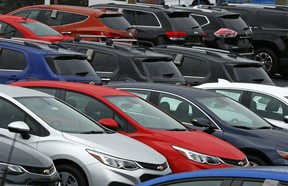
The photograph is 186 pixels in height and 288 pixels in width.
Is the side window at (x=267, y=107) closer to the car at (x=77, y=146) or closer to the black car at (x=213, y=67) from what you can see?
the black car at (x=213, y=67)

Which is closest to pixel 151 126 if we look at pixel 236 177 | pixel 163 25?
pixel 236 177

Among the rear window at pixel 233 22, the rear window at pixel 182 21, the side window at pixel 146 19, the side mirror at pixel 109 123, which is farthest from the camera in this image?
the rear window at pixel 233 22

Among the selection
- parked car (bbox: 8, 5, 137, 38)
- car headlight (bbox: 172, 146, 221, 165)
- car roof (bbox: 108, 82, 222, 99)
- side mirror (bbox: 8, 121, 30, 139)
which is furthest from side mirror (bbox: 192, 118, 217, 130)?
parked car (bbox: 8, 5, 137, 38)

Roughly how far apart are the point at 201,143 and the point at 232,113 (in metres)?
1.92

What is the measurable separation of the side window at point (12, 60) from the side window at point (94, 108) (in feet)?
10.9

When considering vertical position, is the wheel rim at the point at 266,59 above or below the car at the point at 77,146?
below

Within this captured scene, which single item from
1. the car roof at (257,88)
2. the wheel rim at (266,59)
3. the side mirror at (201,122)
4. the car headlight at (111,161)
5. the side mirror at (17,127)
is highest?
the side mirror at (17,127)

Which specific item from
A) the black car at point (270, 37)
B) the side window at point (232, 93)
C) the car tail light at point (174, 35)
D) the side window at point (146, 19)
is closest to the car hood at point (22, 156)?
the side window at point (232, 93)

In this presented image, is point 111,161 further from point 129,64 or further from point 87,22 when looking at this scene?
point 87,22

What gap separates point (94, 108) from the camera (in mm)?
11461

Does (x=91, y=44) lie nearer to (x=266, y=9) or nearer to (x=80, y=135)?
(x=80, y=135)

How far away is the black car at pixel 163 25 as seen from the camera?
22516mm

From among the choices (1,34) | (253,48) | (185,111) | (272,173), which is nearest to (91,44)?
(1,34)

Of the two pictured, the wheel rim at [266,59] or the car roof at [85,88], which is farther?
the wheel rim at [266,59]
